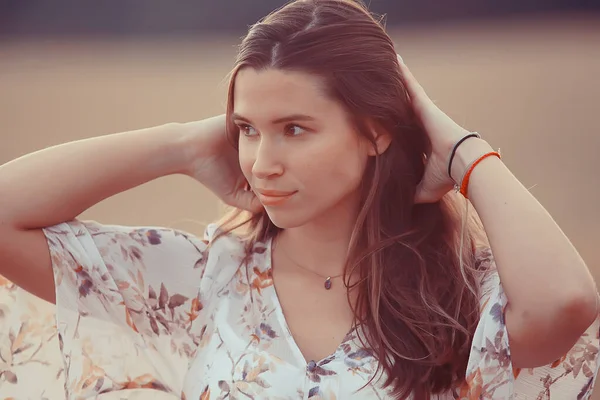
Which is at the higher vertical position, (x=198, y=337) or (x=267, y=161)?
(x=267, y=161)

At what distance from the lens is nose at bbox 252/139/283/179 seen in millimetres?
1365

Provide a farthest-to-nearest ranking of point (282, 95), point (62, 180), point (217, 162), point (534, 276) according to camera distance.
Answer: point (217, 162) < point (62, 180) < point (282, 95) < point (534, 276)

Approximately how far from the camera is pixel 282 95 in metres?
1.37

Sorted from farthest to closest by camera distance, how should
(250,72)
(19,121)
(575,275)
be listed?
1. (19,121)
2. (250,72)
3. (575,275)

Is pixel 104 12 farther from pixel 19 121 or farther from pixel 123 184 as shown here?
pixel 123 184

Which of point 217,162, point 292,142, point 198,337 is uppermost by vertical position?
point 292,142

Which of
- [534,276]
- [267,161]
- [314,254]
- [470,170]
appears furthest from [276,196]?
[534,276]

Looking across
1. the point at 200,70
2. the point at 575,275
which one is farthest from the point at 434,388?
the point at 200,70

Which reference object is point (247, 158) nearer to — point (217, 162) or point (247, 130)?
point (247, 130)

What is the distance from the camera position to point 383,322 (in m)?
1.43

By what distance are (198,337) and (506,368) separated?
538 mm

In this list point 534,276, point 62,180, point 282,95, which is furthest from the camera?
point 62,180

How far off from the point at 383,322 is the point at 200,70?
140 inches

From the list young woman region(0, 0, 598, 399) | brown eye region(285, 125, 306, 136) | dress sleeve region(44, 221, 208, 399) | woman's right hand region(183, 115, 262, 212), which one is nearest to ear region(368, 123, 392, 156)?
young woman region(0, 0, 598, 399)
